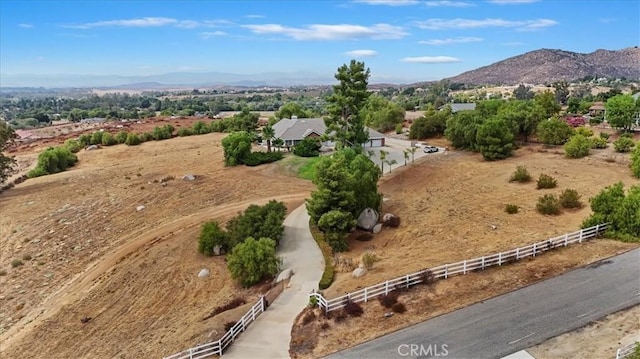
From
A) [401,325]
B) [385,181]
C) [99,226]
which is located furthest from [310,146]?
[401,325]

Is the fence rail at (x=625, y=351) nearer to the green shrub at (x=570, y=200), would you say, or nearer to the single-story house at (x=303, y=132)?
the green shrub at (x=570, y=200)

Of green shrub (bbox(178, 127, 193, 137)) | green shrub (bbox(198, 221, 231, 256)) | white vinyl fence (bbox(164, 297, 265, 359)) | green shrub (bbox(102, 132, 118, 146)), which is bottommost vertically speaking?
green shrub (bbox(102, 132, 118, 146))

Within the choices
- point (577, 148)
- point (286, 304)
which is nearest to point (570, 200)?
point (577, 148)

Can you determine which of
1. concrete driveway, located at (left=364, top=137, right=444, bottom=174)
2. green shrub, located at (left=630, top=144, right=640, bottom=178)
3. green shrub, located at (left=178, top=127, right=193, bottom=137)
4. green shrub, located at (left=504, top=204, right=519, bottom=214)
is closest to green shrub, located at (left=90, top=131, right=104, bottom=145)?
green shrub, located at (left=178, top=127, right=193, bottom=137)

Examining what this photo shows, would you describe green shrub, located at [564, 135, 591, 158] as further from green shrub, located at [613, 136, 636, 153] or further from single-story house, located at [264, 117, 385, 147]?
single-story house, located at [264, 117, 385, 147]

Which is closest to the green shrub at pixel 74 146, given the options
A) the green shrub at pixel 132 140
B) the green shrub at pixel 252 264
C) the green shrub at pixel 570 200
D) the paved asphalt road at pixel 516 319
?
the green shrub at pixel 132 140

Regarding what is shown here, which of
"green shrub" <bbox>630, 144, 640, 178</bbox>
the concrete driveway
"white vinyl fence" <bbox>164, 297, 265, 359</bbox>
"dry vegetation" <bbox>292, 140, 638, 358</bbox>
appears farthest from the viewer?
the concrete driveway

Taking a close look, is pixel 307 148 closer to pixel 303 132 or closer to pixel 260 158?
pixel 260 158
